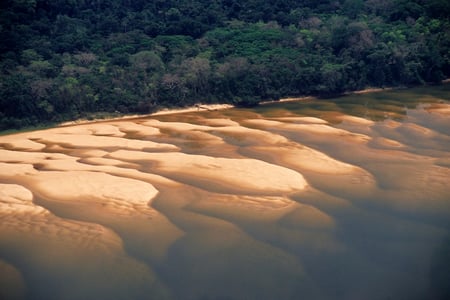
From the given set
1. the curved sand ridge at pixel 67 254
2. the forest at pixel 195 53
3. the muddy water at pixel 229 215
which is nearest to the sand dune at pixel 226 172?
the muddy water at pixel 229 215

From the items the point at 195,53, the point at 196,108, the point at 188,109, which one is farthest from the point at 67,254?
the point at 195,53

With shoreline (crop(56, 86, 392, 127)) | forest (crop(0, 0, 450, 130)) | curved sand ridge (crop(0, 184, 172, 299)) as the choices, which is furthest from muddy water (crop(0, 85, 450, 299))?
forest (crop(0, 0, 450, 130))

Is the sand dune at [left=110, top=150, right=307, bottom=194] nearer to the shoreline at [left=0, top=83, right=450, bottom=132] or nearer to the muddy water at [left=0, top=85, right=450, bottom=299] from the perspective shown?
the muddy water at [left=0, top=85, right=450, bottom=299]

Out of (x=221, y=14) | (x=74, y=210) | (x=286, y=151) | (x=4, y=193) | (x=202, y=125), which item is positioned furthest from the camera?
(x=221, y=14)

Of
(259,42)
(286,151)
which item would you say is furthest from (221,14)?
(286,151)

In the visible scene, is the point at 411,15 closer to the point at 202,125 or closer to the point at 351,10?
the point at 351,10

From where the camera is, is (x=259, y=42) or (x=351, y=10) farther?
(x=351, y=10)
